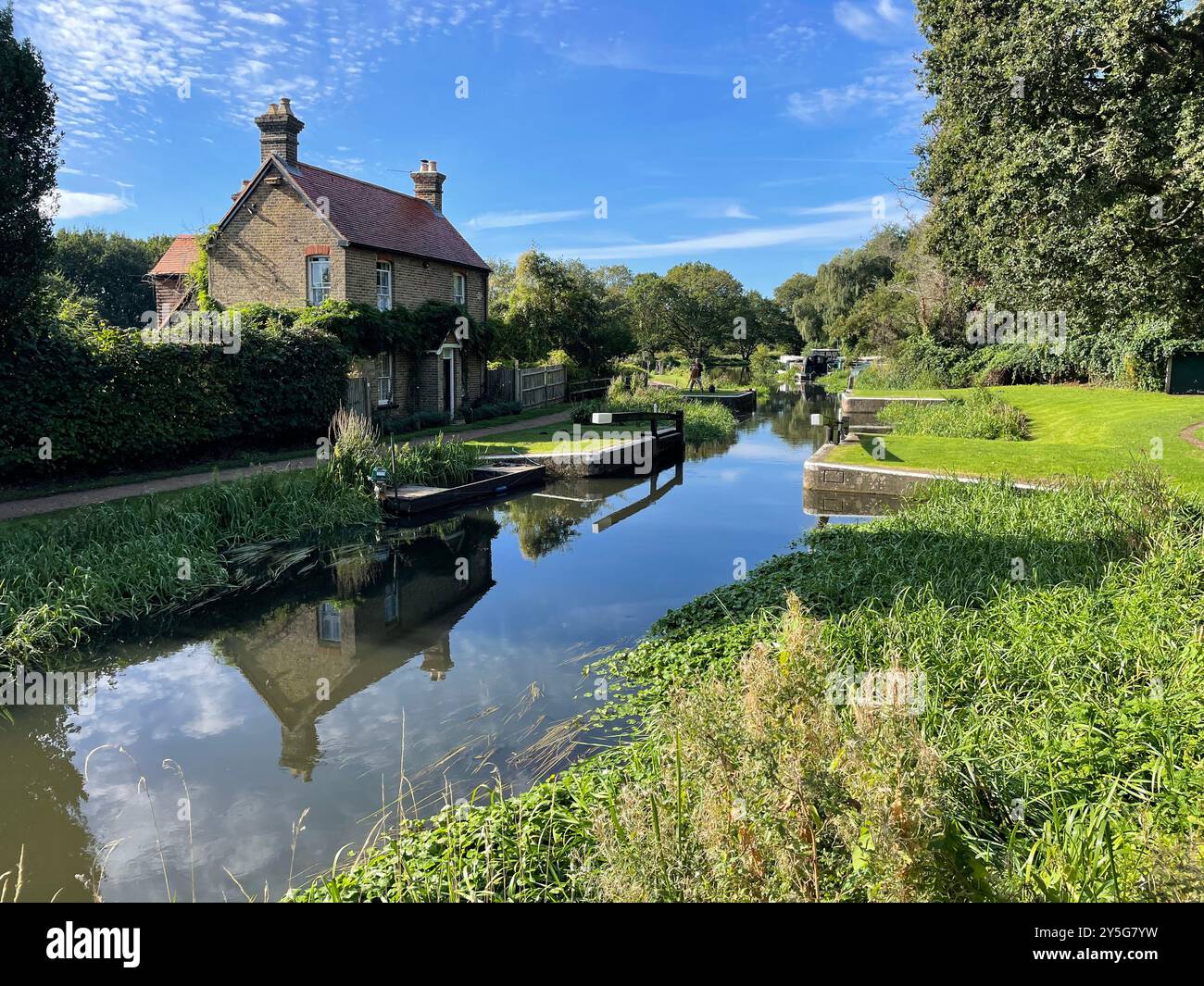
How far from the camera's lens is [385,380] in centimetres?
2473

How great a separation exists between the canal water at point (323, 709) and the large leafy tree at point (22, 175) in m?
6.79

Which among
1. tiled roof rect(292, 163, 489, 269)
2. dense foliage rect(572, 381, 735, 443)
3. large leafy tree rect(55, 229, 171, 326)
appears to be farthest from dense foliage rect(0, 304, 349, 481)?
large leafy tree rect(55, 229, 171, 326)

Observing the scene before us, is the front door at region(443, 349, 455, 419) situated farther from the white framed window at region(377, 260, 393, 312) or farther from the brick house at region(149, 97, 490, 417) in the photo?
the white framed window at region(377, 260, 393, 312)

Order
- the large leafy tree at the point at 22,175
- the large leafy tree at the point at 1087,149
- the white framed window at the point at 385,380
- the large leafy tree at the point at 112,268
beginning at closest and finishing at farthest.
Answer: the large leafy tree at the point at 1087,149
the large leafy tree at the point at 22,175
the white framed window at the point at 385,380
the large leafy tree at the point at 112,268

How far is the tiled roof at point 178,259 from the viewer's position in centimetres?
3212

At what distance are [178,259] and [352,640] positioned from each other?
Answer: 30.7 meters

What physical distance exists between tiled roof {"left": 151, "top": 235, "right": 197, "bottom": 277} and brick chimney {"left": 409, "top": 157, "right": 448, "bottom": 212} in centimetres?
905

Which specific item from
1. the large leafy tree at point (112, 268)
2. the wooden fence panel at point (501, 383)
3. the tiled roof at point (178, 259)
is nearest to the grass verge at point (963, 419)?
the wooden fence panel at point (501, 383)

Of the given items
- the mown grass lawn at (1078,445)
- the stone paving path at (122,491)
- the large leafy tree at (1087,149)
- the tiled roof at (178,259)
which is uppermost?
the tiled roof at (178,259)

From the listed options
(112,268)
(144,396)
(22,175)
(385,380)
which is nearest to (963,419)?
(385,380)

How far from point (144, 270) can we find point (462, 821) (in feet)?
197

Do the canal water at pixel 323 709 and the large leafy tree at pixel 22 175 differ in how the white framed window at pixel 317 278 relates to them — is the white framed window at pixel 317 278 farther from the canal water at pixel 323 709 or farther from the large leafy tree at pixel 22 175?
the canal water at pixel 323 709

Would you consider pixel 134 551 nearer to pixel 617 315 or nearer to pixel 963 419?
pixel 963 419

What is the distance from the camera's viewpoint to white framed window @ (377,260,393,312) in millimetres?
24859
